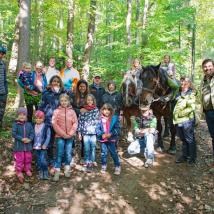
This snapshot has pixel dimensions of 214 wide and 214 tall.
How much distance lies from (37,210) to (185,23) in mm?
17739

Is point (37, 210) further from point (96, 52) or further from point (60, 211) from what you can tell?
point (96, 52)

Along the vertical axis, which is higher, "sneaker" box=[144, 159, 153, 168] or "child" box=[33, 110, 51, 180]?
"child" box=[33, 110, 51, 180]

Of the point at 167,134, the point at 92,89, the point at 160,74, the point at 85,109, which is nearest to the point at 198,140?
the point at 167,134

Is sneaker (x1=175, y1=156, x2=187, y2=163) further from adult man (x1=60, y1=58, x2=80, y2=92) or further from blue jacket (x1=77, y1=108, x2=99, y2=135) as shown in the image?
adult man (x1=60, y1=58, x2=80, y2=92)

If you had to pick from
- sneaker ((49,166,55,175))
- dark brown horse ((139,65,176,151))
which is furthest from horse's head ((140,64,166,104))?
sneaker ((49,166,55,175))

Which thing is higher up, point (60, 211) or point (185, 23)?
point (185, 23)

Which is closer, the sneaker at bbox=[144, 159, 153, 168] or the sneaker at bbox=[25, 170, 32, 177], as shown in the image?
the sneaker at bbox=[25, 170, 32, 177]

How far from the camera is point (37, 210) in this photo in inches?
217

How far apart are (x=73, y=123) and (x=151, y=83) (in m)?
2.39

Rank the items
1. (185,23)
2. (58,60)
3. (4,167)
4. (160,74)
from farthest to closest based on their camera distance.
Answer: (185,23) < (58,60) < (160,74) < (4,167)

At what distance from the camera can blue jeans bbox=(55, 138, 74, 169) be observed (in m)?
6.69

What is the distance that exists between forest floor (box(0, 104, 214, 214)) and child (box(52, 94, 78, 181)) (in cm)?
44

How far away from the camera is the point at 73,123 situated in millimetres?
6906

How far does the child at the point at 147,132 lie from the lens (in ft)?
24.7
